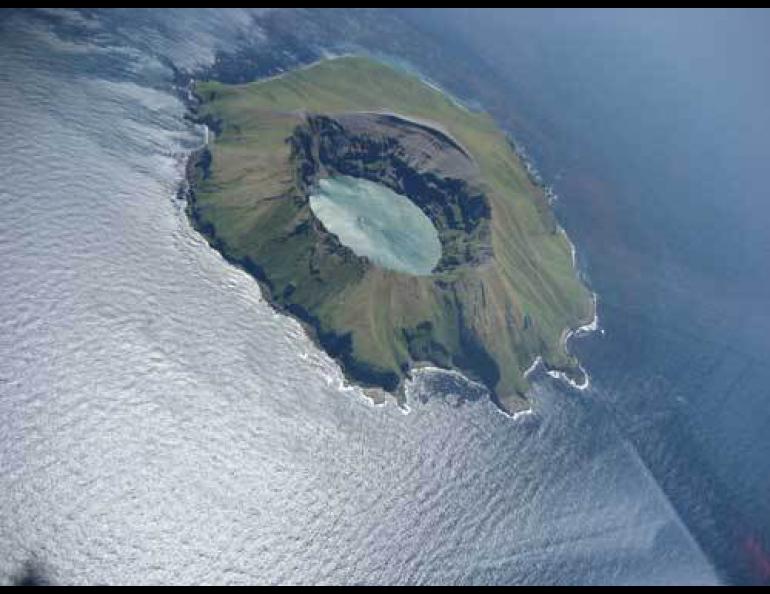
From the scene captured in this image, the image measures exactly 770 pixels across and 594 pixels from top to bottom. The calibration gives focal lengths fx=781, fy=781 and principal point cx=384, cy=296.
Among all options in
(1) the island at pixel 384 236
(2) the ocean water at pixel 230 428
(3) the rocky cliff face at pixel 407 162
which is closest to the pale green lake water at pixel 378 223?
(1) the island at pixel 384 236

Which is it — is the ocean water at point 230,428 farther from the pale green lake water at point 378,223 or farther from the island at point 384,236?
the pale green lake water at point 378,223

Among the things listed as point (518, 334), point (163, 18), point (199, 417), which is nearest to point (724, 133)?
point (518, 334)

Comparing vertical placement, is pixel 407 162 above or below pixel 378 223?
above

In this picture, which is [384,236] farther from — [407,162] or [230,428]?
[230,428]

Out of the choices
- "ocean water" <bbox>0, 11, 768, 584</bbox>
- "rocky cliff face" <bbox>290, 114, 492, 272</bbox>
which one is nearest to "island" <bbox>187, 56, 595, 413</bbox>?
"rocky cliff face" <bbox>290, 114, 492, 272</bbox>

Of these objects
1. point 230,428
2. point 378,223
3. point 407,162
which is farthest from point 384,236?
point 230,428

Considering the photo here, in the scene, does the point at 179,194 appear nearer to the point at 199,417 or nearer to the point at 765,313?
the point at 199,417
